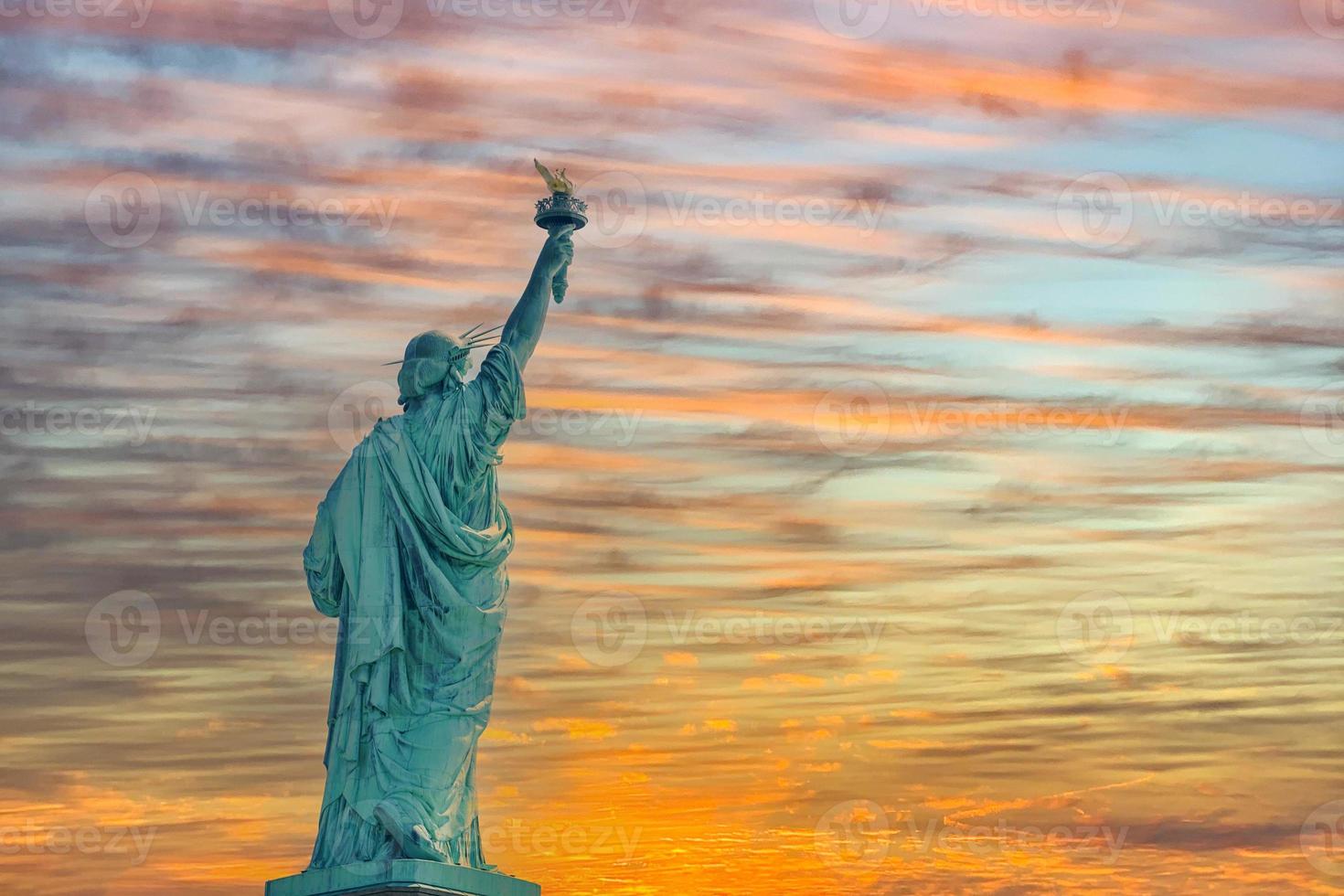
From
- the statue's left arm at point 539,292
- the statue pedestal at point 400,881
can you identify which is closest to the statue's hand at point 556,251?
the statue's left arm at point 539,292

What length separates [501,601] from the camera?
34.8 m

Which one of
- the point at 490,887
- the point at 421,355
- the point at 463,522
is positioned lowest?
the point at 490,887

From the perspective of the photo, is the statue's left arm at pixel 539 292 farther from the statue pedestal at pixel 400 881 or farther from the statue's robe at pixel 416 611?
the statue pedestal at pixel 400 881

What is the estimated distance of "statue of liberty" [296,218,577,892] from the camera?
33438 mm

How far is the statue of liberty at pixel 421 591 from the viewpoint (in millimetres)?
33438

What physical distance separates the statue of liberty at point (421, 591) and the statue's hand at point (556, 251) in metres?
0.02

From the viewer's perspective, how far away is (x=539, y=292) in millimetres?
35125

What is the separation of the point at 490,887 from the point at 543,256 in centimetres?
925

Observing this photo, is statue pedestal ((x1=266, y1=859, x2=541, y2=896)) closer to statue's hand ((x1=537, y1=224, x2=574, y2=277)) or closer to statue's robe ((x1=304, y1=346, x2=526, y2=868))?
statue's robe ((x1=304, y1=346, x2=526, y2=868))

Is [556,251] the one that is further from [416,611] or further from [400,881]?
[400,881]

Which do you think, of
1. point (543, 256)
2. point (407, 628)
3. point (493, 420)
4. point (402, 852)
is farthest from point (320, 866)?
point (543, 256)

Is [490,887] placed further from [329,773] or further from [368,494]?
[368,494]

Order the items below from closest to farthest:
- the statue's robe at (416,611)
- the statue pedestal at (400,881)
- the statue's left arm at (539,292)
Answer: the statue pedestal at (400,881) → the statue's robe at (416,611) → the statue's left arm at (539,292)

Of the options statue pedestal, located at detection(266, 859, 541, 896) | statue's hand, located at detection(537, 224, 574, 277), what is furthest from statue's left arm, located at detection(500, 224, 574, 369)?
statue pedestal, located at detection(266, 859, 541, 896)
